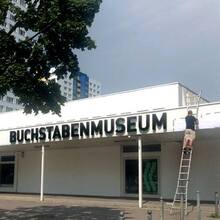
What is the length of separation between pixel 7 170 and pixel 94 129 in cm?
1318

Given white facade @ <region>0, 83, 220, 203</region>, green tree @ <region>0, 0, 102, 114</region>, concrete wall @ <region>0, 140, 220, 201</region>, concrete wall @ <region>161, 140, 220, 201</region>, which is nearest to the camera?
green tree @ <region>0, 0, 102, 114</region>

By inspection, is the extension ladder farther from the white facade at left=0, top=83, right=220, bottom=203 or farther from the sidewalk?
the white facade at left=0, top=83, right=220, bottom=203

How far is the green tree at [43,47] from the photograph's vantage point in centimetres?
1574

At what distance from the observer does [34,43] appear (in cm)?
1670

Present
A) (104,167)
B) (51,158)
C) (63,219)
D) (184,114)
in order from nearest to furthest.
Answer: (63,219) → (184,114) → (104,167) → (51,158)

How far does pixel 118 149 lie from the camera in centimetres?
2777

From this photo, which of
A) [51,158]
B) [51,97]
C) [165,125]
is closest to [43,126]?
[51,158]

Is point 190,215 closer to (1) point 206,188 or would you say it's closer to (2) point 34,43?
(1) point 206,188

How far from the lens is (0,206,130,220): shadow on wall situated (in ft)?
59.3

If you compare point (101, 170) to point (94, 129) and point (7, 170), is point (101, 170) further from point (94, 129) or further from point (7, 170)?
point (7, 170)

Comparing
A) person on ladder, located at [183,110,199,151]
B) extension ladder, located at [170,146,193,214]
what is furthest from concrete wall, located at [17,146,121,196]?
person on ladder, located at [183,110,199,151]

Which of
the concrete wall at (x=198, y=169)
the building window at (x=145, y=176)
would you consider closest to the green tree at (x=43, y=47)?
the concrete wall at (x=198, y=169)

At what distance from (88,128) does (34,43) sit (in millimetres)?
8049

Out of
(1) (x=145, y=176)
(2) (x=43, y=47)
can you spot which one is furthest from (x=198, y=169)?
(2) (x=43, y=47)
